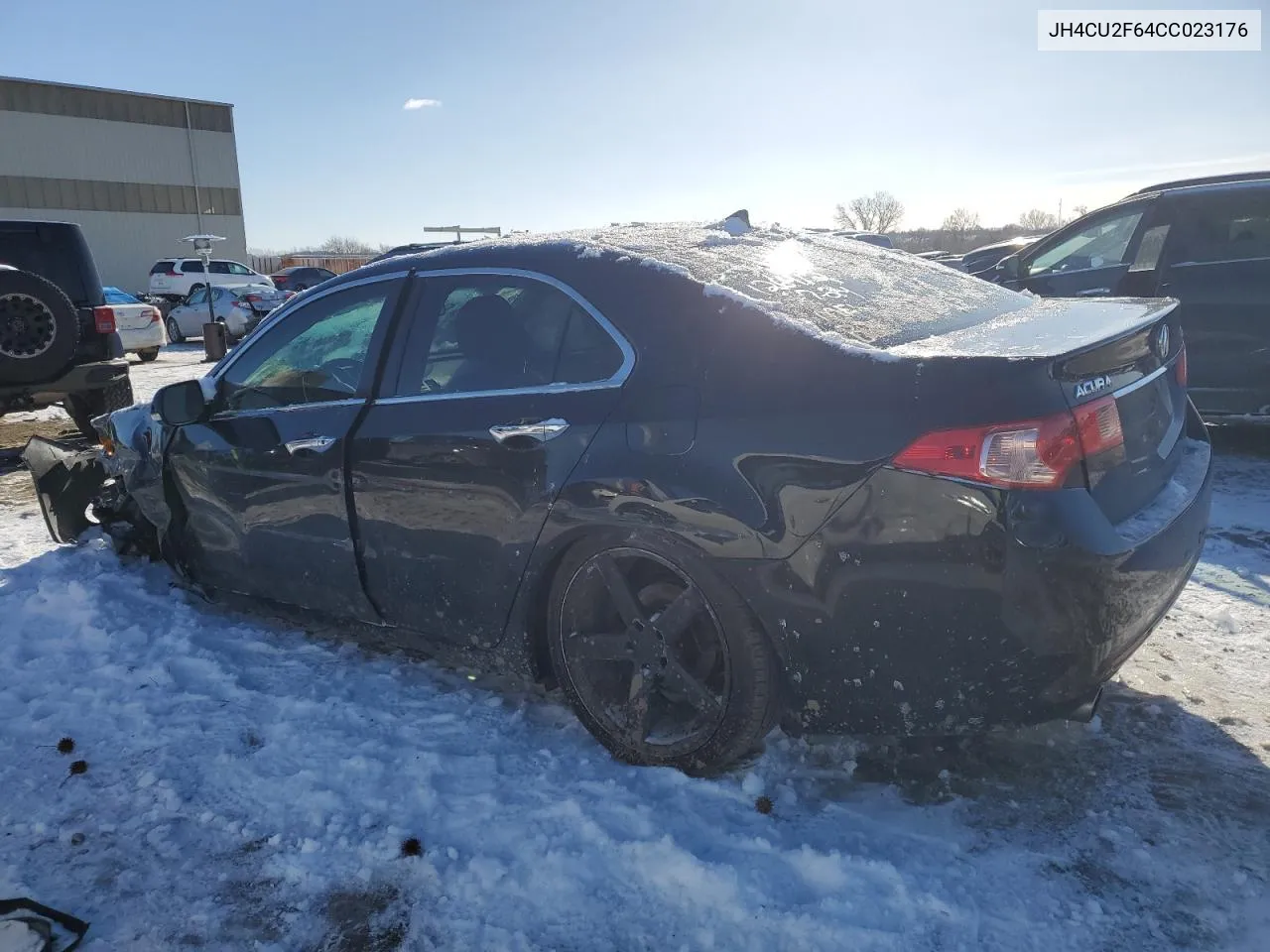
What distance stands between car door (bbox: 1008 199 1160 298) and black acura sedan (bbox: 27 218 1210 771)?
3.86 meters

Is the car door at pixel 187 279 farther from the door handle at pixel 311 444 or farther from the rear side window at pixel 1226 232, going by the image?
the rear side window at pixel 1226 232

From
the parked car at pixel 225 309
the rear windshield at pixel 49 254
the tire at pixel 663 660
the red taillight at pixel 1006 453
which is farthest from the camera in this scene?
the parked car at pixel 225 309

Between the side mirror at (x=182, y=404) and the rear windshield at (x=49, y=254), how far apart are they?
16.6 feet

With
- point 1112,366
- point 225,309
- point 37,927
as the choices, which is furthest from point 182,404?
point 225,309

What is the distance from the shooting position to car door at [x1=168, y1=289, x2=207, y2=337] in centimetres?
2167

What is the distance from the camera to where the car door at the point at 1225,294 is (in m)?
5.91

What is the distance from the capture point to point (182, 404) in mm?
3900

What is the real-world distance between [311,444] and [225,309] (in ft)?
66.4

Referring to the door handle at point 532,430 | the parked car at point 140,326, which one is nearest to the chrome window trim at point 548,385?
the door handle at point 532,430

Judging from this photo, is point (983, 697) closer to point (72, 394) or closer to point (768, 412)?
point (768, 412)

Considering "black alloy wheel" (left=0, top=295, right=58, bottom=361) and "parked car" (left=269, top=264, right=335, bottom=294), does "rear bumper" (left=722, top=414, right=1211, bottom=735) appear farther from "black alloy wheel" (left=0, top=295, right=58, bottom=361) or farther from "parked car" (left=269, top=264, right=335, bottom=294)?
"parked car" (left=269, top=264, right=335, bottom=294)

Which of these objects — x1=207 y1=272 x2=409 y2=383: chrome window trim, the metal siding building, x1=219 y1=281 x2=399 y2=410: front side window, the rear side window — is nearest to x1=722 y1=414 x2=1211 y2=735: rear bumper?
x1=219 y1=281 x2=399 y2=410: front side window

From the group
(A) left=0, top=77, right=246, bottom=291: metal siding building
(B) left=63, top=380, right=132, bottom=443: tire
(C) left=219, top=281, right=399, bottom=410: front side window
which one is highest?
(A) left=0, top=77, right=246, bottom=291: metal siding building

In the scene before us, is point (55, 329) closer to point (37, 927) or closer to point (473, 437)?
point (473, 437)
